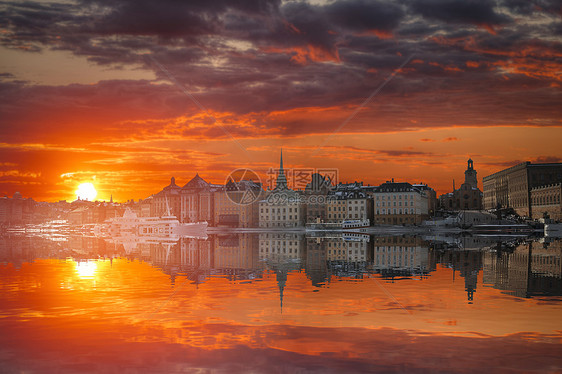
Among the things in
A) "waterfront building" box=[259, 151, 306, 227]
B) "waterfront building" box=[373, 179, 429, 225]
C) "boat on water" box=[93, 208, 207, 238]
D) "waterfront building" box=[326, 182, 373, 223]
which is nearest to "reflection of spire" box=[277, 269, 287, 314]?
"boat on water" box=[93, 208, 207, 238]

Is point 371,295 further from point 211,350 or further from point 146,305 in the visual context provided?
point 211,350

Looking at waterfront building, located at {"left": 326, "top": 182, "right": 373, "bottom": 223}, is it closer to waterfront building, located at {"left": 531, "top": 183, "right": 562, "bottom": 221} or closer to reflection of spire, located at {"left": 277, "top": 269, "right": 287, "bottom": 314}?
waterfront building, located at {"left": 531, "top": 183, "right": 562, "bottom": 221}

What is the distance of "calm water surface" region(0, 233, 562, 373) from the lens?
54.2 ft

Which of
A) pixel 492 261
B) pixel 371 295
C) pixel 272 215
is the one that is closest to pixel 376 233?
pixel 272 215

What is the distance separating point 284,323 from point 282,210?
560 feet

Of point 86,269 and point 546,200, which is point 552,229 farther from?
point 86,269

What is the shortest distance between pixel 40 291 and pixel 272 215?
531ft

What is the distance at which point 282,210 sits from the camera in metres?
192

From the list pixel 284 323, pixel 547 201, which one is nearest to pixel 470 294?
pixel 284 323

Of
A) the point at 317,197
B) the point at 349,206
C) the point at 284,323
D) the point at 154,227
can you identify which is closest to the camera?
the point at 284,323

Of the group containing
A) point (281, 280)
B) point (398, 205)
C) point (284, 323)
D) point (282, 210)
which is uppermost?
point (398, 205)

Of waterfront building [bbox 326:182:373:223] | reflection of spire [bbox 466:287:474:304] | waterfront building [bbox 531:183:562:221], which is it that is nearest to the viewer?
reflection of spire [bbox 466:287:474:304]

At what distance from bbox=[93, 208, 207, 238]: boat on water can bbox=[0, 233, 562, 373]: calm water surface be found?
116117mm

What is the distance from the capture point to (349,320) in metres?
22.3
